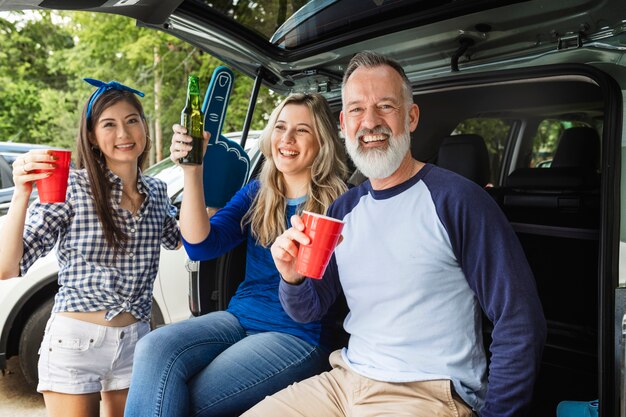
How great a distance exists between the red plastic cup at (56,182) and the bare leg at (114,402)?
0.78 metres

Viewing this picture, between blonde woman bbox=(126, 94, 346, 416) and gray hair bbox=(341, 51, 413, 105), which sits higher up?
gray hair bbox=(341, 51, 413, 105)

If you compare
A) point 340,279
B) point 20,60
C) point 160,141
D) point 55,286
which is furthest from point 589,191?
point 20,60

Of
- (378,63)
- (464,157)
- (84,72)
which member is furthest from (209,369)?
(84,72)

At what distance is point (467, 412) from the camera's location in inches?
64.1

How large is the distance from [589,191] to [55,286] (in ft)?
10.3

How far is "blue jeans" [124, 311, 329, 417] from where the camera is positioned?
1850mm

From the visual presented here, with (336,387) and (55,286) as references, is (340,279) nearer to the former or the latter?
(336,387)

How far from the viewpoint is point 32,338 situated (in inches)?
142

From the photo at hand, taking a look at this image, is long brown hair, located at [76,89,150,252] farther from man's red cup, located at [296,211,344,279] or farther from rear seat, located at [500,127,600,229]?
rear seat, located at [500,127,600,229]

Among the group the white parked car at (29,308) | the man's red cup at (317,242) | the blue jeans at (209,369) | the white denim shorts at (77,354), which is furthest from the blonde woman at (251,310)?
the white parked car at (29,308)

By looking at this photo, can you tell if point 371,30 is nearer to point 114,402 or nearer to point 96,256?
point 96,256

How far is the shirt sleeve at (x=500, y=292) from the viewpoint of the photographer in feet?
5.01

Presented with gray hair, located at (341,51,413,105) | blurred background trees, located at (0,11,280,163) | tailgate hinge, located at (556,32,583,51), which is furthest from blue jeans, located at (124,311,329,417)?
blurred background trees, located at (0,11,280,163)

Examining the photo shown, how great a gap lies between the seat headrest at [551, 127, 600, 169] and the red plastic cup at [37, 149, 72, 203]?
10.5 ft
